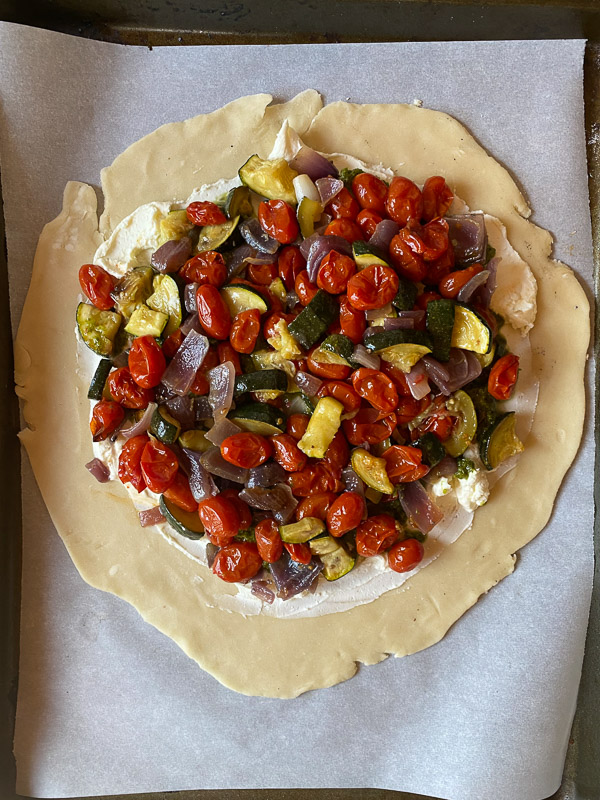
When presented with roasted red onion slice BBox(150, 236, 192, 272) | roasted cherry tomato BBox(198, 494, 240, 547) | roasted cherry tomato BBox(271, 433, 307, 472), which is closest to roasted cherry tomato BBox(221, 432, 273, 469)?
roasted cherry tomato BBox(271, 433, 307, 472)

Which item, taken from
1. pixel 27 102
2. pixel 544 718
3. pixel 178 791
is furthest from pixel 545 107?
pixel 178 791

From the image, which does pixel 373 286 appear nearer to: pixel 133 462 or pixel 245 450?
pixel 245 450

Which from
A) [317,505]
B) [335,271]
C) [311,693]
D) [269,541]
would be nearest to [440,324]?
[335,271]

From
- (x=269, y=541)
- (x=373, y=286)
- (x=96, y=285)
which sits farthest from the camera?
(x=96, y=285)

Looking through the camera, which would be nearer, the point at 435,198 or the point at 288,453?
the point at 288,453

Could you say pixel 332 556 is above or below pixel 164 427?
below

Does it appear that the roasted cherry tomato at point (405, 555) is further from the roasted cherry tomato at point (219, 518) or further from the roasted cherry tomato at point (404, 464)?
the roasted cherry tomato at point (219, 518)

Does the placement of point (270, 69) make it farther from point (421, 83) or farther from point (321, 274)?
point (321, 274)
